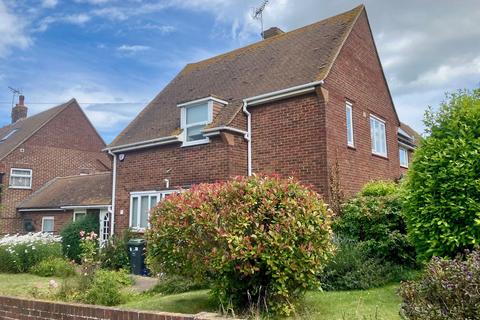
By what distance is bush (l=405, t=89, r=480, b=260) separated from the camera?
6816 millimetres

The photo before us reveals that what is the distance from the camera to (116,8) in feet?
38.9

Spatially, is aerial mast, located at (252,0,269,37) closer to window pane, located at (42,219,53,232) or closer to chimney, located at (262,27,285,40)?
chimney, located at (262,27,285,40)

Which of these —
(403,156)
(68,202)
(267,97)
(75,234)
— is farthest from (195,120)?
(403,156)

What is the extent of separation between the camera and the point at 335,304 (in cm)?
665

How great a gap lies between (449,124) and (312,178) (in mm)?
4835

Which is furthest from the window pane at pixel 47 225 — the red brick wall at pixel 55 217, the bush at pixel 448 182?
the bush at pixel 448 182

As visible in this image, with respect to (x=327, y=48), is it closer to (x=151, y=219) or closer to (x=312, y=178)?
(x=312, y=178)

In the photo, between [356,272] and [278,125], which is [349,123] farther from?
[356,272]

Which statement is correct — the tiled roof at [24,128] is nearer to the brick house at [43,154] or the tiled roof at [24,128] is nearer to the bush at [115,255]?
the brick house at [43,154]

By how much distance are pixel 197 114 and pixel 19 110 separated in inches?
1072

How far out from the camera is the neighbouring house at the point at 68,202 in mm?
17812

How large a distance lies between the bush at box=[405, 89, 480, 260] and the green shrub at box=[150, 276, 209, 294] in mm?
4728

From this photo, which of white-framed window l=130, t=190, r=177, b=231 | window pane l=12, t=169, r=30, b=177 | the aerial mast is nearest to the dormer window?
white-framed window l=130, t=190, r=177, b=231

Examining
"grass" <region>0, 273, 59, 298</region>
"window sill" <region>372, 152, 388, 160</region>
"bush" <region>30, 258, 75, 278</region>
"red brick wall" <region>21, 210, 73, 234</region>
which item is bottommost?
"grass" <region>0, 273, 59, 298</region>
